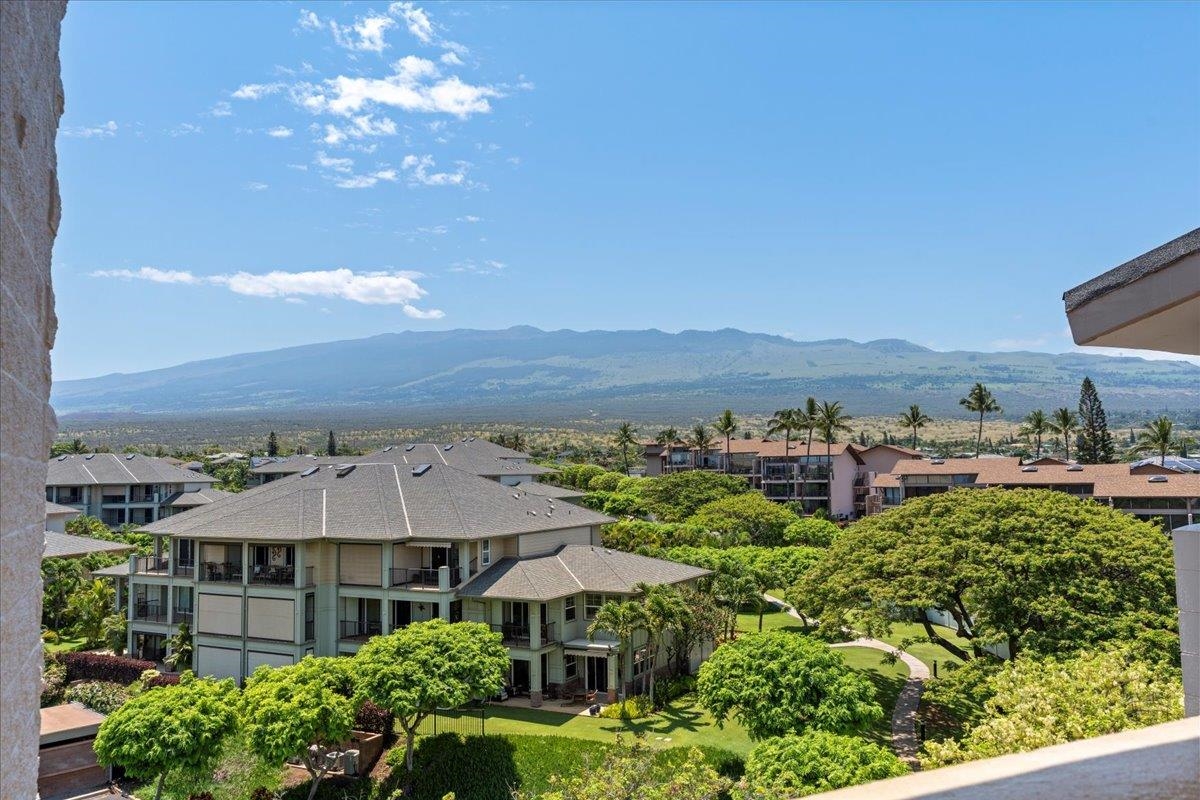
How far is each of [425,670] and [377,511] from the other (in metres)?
10.3

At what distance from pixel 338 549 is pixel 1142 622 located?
80.9ft

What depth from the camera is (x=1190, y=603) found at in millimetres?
4371

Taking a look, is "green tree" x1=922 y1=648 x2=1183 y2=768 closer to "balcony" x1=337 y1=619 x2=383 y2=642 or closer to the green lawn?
the green lawn

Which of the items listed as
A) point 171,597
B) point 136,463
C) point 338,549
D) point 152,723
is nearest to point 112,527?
point 136,463

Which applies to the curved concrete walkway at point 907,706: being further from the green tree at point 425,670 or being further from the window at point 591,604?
the green tree at point 425,670

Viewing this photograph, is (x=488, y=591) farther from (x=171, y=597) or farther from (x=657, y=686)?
(x=171, y=597)

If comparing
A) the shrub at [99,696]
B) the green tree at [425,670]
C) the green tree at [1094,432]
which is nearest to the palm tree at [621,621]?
the green tree at [425,670]

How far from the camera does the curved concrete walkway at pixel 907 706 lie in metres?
22.6

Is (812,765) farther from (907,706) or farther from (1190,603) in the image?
(1190,603)

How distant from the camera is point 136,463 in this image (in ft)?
211

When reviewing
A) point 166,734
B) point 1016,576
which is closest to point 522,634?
point 166,734

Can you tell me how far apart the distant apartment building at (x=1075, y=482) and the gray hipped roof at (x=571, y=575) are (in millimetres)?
20678

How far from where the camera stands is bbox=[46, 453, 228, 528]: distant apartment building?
59.5 m

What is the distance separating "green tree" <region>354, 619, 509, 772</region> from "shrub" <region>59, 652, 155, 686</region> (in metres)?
11.2
